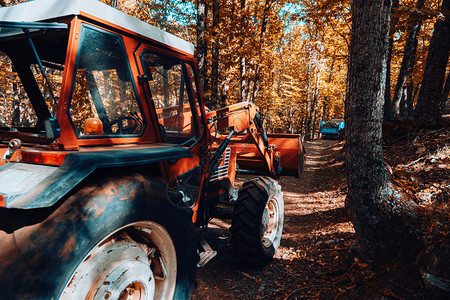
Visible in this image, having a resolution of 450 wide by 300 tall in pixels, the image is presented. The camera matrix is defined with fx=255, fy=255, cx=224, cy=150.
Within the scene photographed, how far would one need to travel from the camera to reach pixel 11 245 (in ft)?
4.43

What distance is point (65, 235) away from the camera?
147cm

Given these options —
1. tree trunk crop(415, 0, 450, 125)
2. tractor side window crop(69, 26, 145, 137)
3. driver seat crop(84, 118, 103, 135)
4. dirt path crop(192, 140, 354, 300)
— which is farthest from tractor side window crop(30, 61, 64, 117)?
tree trunk crop(415, 0, 450, 125)

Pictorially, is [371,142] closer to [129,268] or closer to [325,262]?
[325,262]

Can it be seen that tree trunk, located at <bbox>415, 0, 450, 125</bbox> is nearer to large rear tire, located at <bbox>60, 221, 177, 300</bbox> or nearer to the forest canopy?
the forest canopy

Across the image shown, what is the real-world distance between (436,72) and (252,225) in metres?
7.39

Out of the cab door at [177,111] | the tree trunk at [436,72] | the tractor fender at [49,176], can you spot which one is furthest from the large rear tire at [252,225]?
the tree trunk at [436,72]

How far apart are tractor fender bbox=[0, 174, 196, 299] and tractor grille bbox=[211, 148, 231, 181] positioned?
71.7 inches

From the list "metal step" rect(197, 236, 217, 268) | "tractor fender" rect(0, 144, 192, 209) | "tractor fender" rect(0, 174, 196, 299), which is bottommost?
"metal step" rect(197, 236, 217, 268)

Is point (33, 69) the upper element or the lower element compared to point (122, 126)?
upper

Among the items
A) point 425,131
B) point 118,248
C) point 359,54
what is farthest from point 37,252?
point 425,131

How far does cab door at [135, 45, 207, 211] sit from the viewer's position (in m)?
2.64

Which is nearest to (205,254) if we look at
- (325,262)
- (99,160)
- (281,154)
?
(99,160)

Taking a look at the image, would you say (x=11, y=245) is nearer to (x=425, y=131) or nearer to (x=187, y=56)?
(x=187, y=56)

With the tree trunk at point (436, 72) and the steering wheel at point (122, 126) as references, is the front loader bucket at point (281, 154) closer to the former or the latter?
the tree trunk at point (436, 72)
